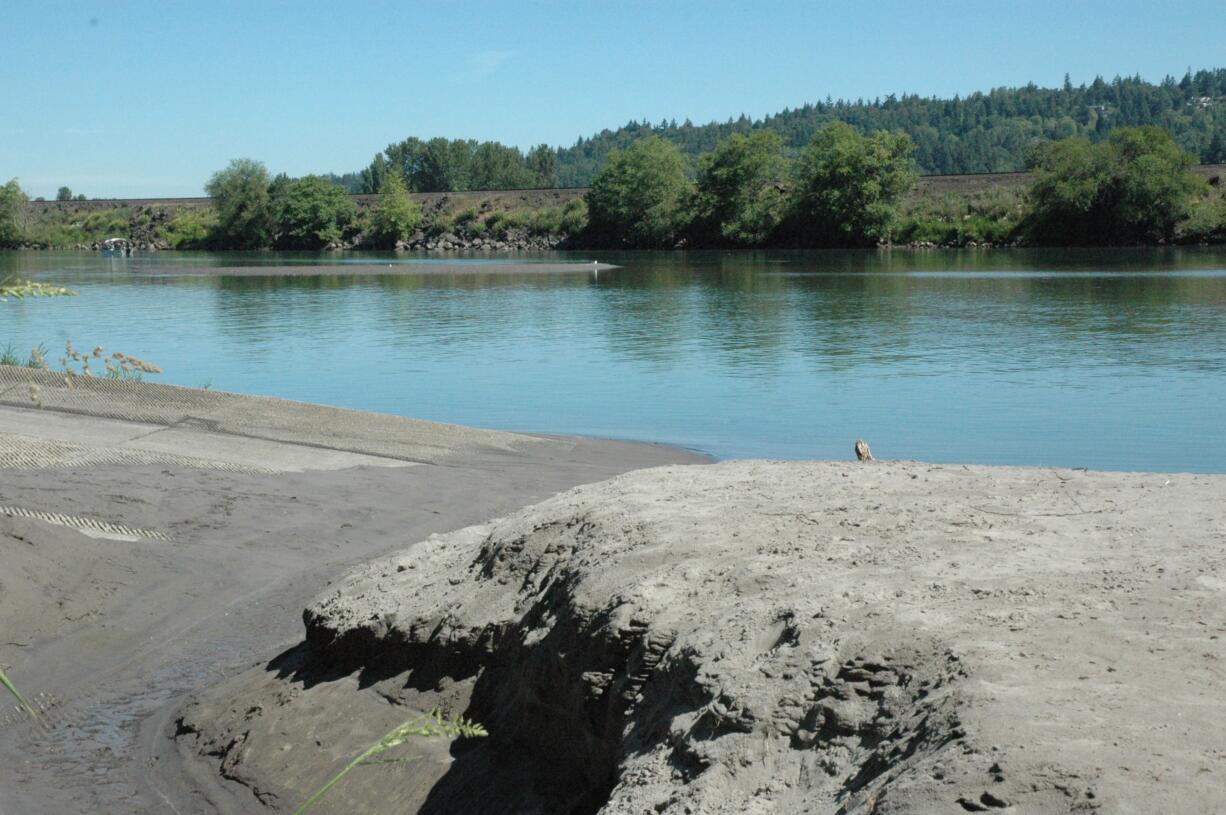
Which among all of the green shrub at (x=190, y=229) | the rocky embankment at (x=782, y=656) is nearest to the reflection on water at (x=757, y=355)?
the rocky embankment at (x=782, y=656)

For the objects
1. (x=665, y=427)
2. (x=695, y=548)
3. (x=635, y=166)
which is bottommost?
(x=665, y=427)

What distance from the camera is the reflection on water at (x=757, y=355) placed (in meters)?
19.5

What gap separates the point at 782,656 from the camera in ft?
16.3

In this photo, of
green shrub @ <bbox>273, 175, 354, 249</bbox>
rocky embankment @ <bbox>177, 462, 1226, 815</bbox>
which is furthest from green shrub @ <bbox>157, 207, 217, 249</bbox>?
rocky embankment @ <bbox>177, 462, 1226, 815</bbox>

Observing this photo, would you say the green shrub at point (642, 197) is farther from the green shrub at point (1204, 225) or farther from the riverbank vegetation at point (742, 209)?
the green shrub at point (1204, 225)

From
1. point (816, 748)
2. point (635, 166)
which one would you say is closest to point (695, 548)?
point (816, 748)

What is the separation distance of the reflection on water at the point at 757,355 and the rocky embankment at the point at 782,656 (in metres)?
10.2

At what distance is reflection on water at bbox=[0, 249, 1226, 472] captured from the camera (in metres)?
19.5

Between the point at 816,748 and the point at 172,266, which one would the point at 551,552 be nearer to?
the point at 816,748

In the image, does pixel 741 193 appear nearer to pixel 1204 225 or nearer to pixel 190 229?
pixel 1204 225

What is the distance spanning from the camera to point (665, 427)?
66.0 feet

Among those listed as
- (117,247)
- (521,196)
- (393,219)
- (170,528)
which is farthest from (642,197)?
(170,528)

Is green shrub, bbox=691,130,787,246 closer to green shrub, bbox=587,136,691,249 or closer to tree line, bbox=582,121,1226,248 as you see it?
tree line, bbox=582,121,1226,248

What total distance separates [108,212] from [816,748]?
16594 centimetres
